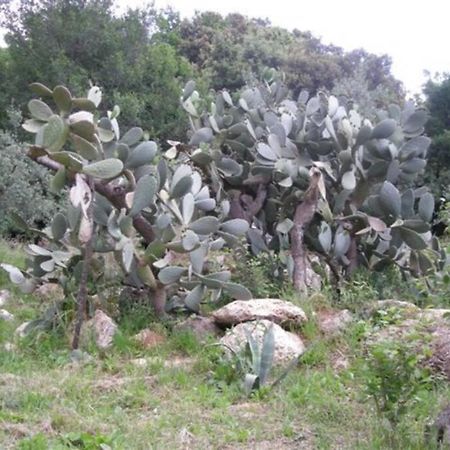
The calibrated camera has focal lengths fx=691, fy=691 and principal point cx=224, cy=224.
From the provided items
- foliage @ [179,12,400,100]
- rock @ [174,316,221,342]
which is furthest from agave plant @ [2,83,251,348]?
foliage @ [179,12,400,100]

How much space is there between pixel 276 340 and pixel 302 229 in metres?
1.74

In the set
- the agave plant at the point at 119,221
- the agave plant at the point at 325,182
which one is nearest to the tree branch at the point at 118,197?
the agave plant at the point at 119,221

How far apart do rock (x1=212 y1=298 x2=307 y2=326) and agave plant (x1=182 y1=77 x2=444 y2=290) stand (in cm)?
90

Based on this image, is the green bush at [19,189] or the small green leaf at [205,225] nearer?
the small green leaf at [205,225]

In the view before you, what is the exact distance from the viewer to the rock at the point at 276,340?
4309mm

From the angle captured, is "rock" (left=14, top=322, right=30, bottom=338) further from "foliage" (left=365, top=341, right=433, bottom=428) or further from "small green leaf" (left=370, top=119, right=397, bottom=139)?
"small green leaf" (left=370, top=119, right=397, bottom=139)

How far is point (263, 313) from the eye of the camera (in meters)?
4.67

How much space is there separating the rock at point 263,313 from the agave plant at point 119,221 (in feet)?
0.43

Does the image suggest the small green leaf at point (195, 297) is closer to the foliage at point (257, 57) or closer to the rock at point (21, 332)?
the rock at point (21, 332)

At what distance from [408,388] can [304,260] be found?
294 cm

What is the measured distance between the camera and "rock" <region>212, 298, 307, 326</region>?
4684 millimetres

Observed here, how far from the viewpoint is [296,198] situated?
19.9ft

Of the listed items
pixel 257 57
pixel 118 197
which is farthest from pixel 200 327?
pixel 257 57

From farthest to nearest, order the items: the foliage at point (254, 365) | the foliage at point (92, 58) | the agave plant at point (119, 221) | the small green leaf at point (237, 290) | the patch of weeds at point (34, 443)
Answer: the foliage at point (92, 58), the small green leaf at point (237, 290), the agave plant at point (119, 221), the foliage at point (254, 365), the patch of weeds at point (34, 443)
